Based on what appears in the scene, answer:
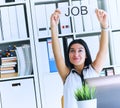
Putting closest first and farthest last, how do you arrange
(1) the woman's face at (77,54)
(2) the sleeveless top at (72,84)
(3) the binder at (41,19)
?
(2) the sleeveless top at (72,84)
(1) the woman's face at (77,54)
(3) the binder at (41,19)

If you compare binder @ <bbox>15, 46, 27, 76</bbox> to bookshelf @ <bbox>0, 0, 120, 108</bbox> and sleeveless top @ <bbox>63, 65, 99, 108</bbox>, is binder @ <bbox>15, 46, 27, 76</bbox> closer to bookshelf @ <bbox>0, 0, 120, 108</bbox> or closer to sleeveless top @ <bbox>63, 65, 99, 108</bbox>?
bookshelf @ <bbox>0, 0, 120, 108</bbox>

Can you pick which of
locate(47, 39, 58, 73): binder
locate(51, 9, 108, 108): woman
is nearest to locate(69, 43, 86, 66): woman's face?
locate(51, 9, 108, 108): woman

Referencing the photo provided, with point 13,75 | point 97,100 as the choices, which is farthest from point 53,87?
point 97,100


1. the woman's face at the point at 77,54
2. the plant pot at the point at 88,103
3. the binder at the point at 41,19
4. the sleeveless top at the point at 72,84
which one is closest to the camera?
the plant pot at the point at 88,103

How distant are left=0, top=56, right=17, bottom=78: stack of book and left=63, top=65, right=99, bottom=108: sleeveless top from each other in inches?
48.8

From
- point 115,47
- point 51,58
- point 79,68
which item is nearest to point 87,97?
point 79,68

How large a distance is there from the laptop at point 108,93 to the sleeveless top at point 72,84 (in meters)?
0.66

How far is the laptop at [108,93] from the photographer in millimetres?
1360

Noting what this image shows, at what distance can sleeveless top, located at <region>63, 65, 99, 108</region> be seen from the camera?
6.80 ft

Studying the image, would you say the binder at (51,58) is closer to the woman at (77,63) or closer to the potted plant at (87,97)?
the woman at (77,63)

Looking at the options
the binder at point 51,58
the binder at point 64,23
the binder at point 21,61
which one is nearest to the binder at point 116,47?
the binder at point 64,23

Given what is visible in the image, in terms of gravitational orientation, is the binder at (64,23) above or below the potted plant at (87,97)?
above

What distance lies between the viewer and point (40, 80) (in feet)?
10.8

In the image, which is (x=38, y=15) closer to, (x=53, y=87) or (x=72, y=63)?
(x=53, y=87)
